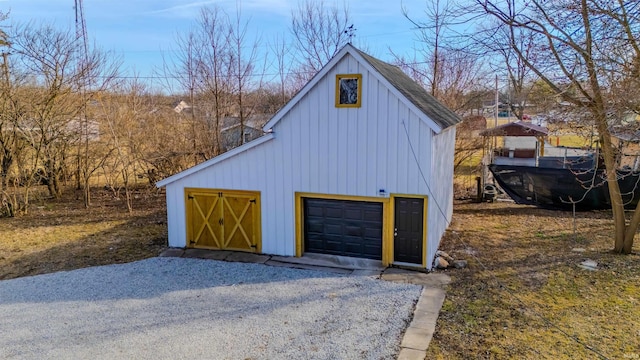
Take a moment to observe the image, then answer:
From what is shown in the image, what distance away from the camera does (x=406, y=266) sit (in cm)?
1024

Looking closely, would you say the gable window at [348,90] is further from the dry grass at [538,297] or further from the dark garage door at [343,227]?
the dry grass at [538,297]

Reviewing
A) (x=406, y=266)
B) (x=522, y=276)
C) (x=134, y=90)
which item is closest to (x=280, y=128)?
(x=406, y=266)

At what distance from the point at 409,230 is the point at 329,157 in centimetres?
264

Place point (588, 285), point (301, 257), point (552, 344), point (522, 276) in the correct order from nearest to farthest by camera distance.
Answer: point (552, 344) → point (588, 285) → point (522, 276) → point (301, 257)

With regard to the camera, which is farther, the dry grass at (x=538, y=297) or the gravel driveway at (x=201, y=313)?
the gravel driveway at (x=201, y=313)

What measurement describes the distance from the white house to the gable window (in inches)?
0.9

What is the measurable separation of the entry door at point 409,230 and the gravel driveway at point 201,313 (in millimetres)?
1260

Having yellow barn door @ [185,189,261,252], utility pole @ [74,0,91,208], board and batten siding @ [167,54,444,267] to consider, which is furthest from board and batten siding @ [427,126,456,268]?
utility pole @ [74,0,91,208]

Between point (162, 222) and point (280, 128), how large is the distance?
7.02 metres

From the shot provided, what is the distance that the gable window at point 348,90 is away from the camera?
9.97 metres

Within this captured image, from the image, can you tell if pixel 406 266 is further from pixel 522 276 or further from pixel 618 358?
pixel 618 358

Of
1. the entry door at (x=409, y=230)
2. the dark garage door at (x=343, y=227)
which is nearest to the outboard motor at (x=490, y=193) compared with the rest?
the entry door at (x=409, y=230)

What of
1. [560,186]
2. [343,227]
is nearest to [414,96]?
[343,227]

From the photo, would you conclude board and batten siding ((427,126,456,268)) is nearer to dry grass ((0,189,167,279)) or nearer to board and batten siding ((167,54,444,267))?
board and batten siding ((167,54,444,267))
